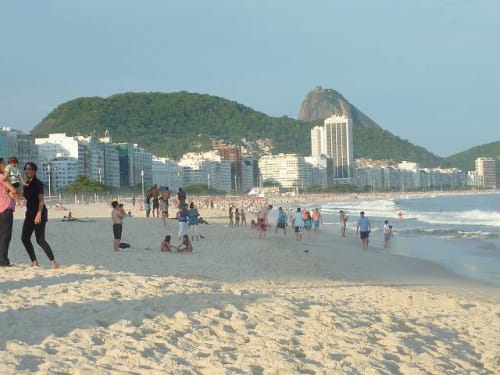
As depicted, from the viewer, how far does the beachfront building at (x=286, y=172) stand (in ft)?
621

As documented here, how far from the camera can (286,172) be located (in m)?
192

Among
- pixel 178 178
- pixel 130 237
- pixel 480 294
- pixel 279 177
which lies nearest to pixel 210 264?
pixel 480 294

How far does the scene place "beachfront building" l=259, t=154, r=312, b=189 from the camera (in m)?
189

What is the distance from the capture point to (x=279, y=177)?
192250 mm

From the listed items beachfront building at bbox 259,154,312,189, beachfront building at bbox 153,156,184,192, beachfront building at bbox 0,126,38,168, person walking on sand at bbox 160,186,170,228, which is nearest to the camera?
person walking on sand at bbox 160,186,170,228

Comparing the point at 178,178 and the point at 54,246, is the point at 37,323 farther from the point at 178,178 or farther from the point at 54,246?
the point at 178,178

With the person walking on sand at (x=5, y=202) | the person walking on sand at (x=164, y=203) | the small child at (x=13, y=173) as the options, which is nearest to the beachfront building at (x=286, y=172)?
the person walking on sand at (x=164, y=203)

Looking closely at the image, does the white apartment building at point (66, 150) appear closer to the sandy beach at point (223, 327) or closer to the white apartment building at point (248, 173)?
the white apartment building at point (248, 173)

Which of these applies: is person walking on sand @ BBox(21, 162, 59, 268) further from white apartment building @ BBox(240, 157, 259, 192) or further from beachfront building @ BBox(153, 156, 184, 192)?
white apartment building @ BBox(240, 157, 259, 192)

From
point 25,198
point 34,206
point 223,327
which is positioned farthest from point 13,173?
point 223,327

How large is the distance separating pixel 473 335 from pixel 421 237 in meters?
21.0

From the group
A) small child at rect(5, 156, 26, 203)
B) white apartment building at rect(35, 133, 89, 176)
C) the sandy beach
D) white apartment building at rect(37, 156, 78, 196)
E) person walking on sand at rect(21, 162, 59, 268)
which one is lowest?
the sandy beach

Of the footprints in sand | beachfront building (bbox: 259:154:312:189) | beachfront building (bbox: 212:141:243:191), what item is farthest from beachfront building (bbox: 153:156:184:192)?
the footprints in sand

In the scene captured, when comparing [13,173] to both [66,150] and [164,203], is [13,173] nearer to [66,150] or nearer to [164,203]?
[164,203]
